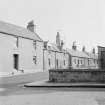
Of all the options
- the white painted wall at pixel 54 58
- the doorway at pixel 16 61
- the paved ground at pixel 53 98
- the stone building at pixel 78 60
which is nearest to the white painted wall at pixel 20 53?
the doorway at pixel 16 61

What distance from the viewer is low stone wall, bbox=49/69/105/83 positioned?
15320mm

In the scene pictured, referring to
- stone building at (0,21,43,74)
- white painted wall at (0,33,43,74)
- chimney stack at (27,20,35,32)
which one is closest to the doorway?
stone building at (0,21,43,74)

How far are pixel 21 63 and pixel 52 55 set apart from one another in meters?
14.0

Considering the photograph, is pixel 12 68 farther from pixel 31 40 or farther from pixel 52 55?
pixel 52 55

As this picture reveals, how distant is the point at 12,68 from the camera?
26562 mm

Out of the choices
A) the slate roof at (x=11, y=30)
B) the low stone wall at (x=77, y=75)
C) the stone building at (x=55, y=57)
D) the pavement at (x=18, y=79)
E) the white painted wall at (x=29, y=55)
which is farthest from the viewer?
the stone building at (x=55, y=57)

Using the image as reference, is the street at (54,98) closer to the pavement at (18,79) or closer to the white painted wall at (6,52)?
the pavement at (18,79)

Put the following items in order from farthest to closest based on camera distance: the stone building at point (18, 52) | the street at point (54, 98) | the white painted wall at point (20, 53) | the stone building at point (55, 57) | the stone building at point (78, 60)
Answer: the stone building at point (78, 60)
the stone building at point (55, 57)
the stone building at point (18, 52)
the white painted wall at point (20, 53)
the street at point (54, 98)

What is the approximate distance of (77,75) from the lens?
15680 mm

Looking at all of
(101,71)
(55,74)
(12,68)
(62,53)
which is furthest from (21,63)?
(62,53)

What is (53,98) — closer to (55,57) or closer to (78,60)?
(55,57)

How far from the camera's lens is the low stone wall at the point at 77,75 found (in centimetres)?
1532

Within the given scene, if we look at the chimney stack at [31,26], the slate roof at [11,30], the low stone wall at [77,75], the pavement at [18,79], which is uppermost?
the chimney stack at [31,26]

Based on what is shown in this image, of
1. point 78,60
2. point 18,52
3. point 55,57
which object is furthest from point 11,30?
point 78,60
